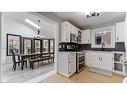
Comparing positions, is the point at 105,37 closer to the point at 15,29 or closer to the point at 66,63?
the point at 66,63

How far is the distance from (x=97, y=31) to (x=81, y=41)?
A: 107 centimetres

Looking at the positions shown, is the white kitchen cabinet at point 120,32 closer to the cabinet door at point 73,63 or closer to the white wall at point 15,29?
the cabinet door at point 73,63

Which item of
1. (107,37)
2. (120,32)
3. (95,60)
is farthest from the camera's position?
(95,60)

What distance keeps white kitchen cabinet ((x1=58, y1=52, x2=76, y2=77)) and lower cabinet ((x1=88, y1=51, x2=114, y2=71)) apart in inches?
36.2

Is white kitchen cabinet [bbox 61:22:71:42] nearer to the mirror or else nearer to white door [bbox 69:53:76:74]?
white door [bbox 69:53:76:74]

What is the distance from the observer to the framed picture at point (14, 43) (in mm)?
4535

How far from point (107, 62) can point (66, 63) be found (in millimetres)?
1400

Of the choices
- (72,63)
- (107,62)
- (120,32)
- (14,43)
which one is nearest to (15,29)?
(14,43)

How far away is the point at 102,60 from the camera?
3.05 meters

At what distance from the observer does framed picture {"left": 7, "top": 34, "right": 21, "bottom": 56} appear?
454 centimetres

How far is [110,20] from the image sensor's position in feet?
8.63
